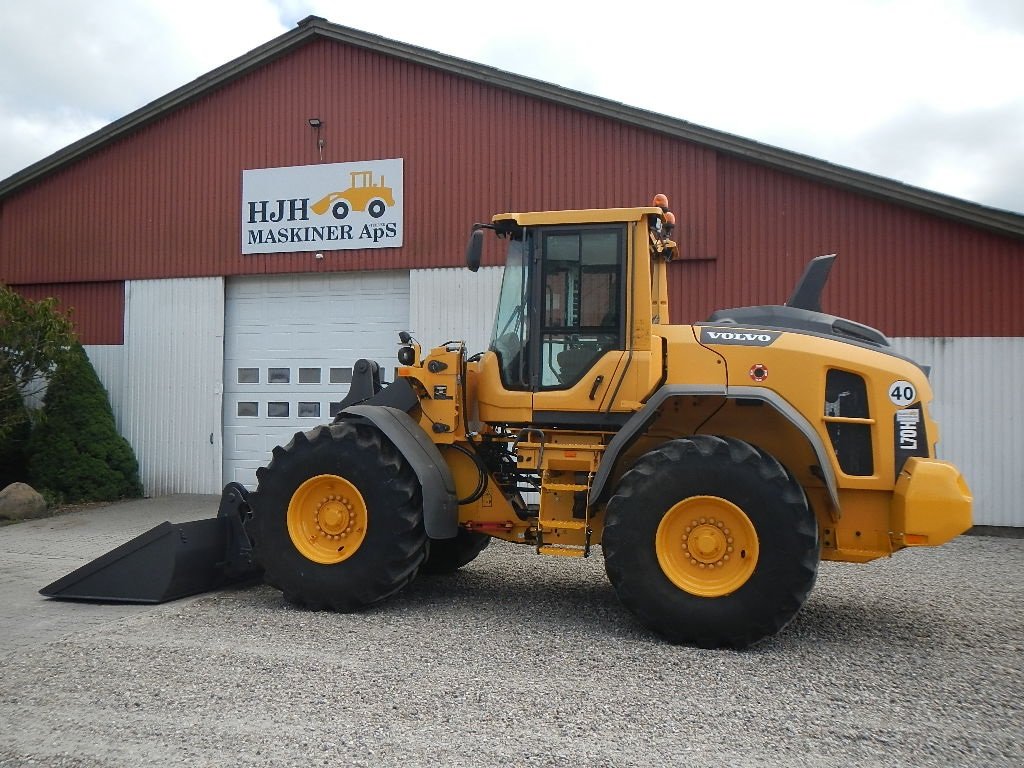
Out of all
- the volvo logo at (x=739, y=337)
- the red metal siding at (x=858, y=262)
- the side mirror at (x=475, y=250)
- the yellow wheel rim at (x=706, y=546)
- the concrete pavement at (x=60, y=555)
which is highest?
the red metal siding at (x=858, y=262)

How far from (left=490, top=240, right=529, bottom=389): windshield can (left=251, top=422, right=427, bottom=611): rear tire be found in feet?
3.47

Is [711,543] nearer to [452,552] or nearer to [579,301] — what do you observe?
[579,301]

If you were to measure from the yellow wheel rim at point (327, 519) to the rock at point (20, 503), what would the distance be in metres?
7.88

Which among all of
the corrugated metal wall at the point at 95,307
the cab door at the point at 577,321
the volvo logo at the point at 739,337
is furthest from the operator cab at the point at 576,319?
the corrugated metal wall at the point at 95,307

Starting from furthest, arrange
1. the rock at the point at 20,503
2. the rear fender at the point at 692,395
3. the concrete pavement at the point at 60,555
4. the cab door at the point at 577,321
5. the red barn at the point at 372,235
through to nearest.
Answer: the rock at the point at 20,503 < the red barn at the point at 372,235 < the cab door at the point at 577,321 < the concrete pavement at the point at 60,555 < the rear fender at the point at 692,395

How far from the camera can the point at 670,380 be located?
6418 mm

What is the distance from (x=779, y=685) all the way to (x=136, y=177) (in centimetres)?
1349

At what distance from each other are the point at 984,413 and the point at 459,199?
25.0 ft

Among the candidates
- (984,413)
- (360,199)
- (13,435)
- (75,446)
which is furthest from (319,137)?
(984,413)

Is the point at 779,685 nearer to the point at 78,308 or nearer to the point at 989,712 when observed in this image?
the point at 989,712

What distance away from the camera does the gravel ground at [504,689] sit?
4188 mm

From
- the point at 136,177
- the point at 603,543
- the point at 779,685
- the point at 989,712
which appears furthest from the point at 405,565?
the point at 136,177

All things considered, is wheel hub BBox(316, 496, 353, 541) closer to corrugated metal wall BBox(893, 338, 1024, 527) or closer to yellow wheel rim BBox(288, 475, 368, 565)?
yellow wheel rim BBox(288, 475, 368, 565)

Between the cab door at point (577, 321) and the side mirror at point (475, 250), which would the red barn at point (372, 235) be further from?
the side mirror at point (475, 250)
